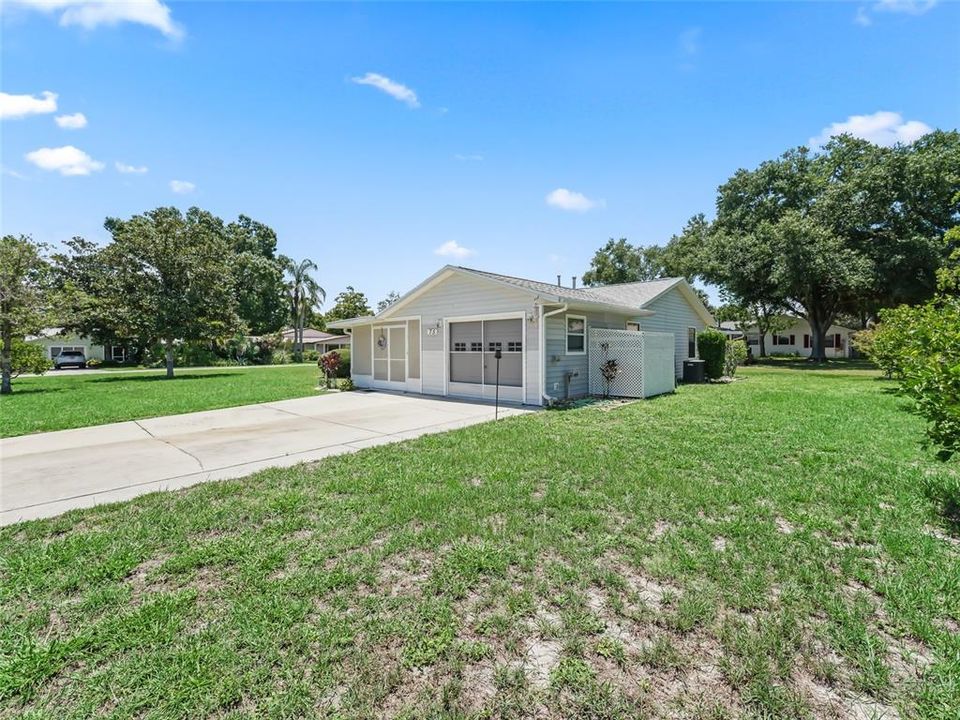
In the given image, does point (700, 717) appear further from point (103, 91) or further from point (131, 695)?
point (103, 91)

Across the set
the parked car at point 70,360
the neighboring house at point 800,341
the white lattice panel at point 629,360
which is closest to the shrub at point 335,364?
the white lattice panel at point 629,360

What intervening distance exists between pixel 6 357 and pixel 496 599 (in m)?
20.6

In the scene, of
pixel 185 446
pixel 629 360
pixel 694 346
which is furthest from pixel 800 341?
pixel 185 446

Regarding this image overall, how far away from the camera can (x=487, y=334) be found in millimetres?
11930

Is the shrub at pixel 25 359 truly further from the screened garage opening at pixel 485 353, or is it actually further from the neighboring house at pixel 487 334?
the screened garage opening at pixel 485 353

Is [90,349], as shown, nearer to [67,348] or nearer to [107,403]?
[67,348]

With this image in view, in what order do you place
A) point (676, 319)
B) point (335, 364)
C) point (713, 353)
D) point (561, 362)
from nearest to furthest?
point (561, 362), point (335, 364), point (713, 353), point (676, 319)

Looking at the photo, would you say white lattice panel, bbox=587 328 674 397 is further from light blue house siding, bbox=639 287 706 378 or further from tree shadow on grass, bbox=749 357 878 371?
tree shadow on grass, bbox=749 357 878 371

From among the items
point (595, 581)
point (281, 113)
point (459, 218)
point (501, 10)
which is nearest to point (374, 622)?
point (595, 581)

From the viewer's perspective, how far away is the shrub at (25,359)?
15555mm

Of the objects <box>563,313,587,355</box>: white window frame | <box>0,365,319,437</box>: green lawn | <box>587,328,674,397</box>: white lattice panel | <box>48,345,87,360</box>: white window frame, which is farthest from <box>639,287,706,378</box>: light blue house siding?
<box>48,345,87,360</box>: white window frame

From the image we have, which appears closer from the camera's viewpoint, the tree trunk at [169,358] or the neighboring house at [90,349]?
the tree trunk at [169,358]

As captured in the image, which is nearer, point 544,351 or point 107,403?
point 544,351

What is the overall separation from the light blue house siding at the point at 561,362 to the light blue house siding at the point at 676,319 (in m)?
4.09
